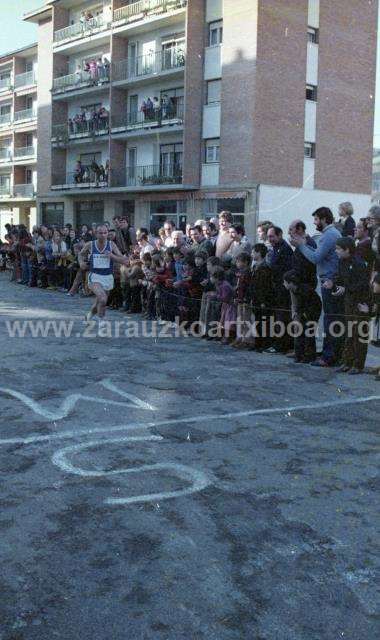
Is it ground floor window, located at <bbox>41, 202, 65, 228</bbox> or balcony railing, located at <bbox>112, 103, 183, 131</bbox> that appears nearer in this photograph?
balcony railing, located at <bbox>112, 103, 183, 131</bbox>

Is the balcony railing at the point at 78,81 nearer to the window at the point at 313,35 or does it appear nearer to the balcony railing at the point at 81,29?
the balcony railing at the point at 81,29

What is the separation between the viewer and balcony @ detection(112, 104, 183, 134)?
35219 millimetres

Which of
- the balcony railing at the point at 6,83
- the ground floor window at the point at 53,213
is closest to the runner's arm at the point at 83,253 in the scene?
the ground floor window at the point at 53,213

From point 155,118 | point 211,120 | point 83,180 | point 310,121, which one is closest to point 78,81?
point 83,180

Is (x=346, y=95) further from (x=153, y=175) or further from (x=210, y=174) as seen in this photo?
(x=153, y=175)

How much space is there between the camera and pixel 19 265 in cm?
2538

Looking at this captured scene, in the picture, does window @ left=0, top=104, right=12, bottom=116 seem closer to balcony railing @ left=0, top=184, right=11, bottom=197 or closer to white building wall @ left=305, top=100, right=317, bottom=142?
balcony railing @ left=0, top=184, right=11, bottom=197

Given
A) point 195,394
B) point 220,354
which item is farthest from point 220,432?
point 220,354

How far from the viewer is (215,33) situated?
34000 millimetres

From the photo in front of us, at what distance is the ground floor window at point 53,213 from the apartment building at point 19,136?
9.97 feet

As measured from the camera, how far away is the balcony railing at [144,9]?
34719 mm

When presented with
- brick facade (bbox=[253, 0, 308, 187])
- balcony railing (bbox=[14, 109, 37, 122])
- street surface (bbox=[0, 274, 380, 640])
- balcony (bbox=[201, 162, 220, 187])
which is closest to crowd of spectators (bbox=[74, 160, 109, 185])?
balcony (bbox=[201, 162, 220, 187])

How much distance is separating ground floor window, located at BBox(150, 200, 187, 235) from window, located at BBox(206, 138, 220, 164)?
2478 millimetres

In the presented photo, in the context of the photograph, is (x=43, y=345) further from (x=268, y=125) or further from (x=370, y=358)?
(x=268, y=125)
